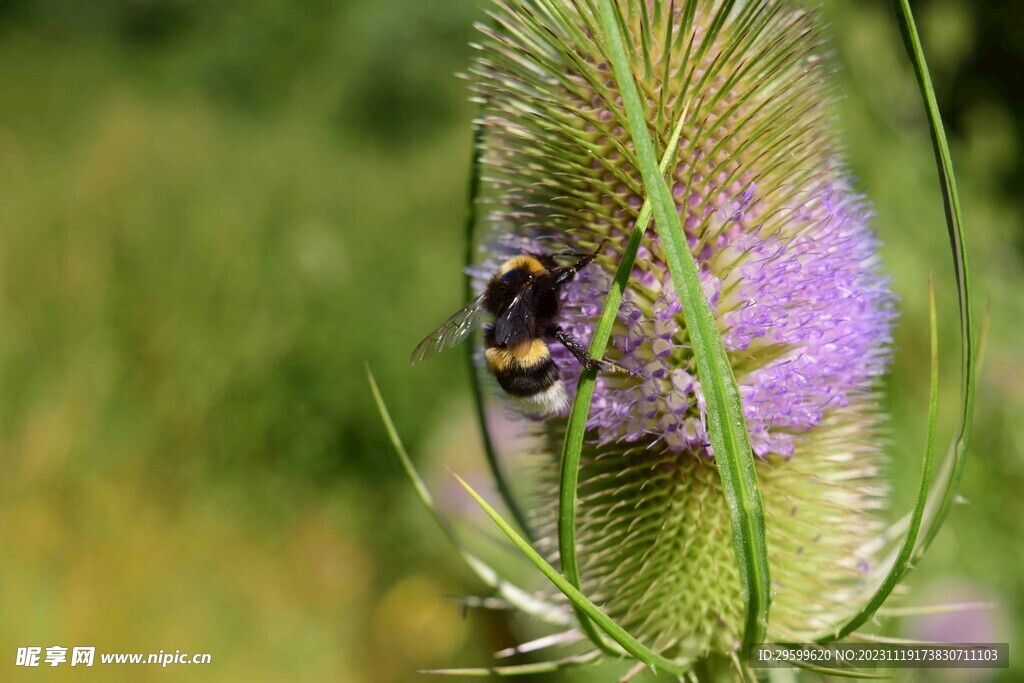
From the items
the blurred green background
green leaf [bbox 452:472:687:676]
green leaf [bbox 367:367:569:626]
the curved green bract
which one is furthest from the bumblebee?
the blurred green background

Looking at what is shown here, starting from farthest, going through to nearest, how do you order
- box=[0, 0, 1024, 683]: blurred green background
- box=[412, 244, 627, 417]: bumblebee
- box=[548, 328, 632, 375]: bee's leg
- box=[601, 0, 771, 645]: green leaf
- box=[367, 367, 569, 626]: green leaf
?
box=[0, 0, 1024, 683]: blurred green background, box=[367, 367, 569, 626]: green leaf, box=[412, 244, 627, 417]: bumblebee, box=[548, 328, 632, 375]: bee's leg, box=[601, 0, 771, 645]: green leaf

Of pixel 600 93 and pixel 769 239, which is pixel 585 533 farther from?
pixel 600 93

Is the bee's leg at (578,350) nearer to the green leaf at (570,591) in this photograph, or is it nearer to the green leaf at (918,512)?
the green leaf at (570,591)

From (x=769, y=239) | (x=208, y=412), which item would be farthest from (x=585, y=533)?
(x=208, y=412)

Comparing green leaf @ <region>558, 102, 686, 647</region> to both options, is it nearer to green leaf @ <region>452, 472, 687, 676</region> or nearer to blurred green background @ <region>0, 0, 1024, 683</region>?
green leaf @ <region>452, 472, 687, 676</region>

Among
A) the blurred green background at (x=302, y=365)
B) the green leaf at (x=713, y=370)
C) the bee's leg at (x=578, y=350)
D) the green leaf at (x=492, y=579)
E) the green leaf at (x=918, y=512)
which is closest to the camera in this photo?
the green leaf at (x=713, y=370)

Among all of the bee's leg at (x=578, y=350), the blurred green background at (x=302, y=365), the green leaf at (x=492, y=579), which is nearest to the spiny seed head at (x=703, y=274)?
the bee's leg at (x=578, y=350)
